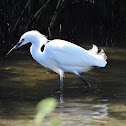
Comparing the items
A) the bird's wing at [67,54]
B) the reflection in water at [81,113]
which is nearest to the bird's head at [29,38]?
the bird's wing at [67,54]

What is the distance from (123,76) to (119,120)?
2290 millimetres

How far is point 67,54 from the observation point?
6223 mm

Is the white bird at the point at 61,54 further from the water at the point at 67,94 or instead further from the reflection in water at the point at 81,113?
the reflection in water at the point at 81,113

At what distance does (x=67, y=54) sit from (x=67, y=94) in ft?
2.44

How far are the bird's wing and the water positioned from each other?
0.33 m

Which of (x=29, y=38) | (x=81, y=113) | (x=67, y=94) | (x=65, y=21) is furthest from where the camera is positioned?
(x=65, y=21)

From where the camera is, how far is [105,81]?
639 cm

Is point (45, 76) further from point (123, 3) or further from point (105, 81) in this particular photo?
point (123, 3)

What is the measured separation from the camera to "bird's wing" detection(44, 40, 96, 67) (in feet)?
20.1

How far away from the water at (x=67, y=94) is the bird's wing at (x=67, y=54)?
1.08 ft

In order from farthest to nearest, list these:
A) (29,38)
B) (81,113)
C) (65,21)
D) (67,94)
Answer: (65,21)
(29,38)
(67,94)
(81,113)

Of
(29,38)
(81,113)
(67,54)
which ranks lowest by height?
(81,113)

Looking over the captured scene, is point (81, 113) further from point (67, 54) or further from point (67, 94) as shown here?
point (67, 54)

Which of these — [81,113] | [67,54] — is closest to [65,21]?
[67,54]
